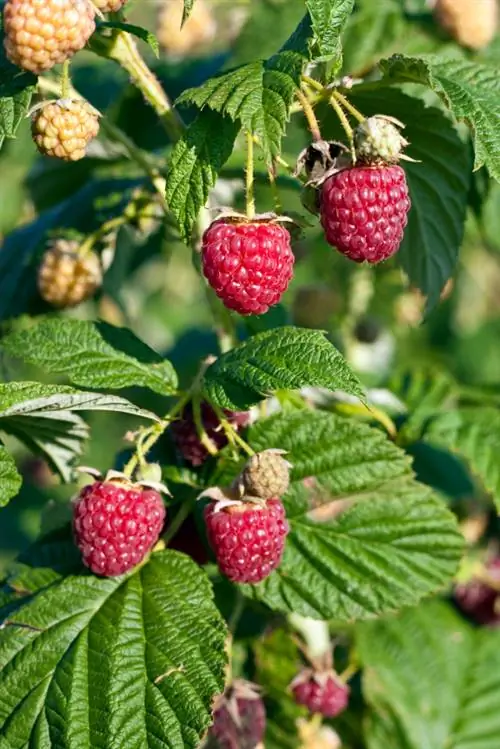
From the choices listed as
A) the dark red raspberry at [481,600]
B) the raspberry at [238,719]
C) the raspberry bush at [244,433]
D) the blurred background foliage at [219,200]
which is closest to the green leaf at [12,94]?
the raspberry bush at [244,433]

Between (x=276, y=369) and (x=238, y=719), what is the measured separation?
0.66 meters

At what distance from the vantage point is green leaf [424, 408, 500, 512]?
1979 millimetres

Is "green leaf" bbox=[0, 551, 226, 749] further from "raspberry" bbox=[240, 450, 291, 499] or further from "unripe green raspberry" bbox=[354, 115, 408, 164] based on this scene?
"unripe green raspberry" bbox=[354, 115, 408, 164]

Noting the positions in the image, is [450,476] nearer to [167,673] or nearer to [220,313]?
[220,313]

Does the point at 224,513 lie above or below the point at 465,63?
below

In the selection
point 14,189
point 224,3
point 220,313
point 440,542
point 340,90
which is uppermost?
point 340,90

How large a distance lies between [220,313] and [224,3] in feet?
4.86

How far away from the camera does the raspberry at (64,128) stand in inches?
55.7

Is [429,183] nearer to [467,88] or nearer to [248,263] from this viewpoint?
[467,88]

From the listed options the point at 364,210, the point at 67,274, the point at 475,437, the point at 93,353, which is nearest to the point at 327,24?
the point at 364,210

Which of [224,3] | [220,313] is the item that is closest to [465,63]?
[220,313]

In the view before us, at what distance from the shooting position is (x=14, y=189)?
10.9 feet

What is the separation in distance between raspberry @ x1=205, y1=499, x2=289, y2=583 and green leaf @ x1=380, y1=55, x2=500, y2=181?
0.54 m

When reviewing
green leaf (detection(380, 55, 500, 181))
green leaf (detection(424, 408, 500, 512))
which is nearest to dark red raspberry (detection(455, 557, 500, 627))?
green leaf (detection(424, 408, 500, 512))
